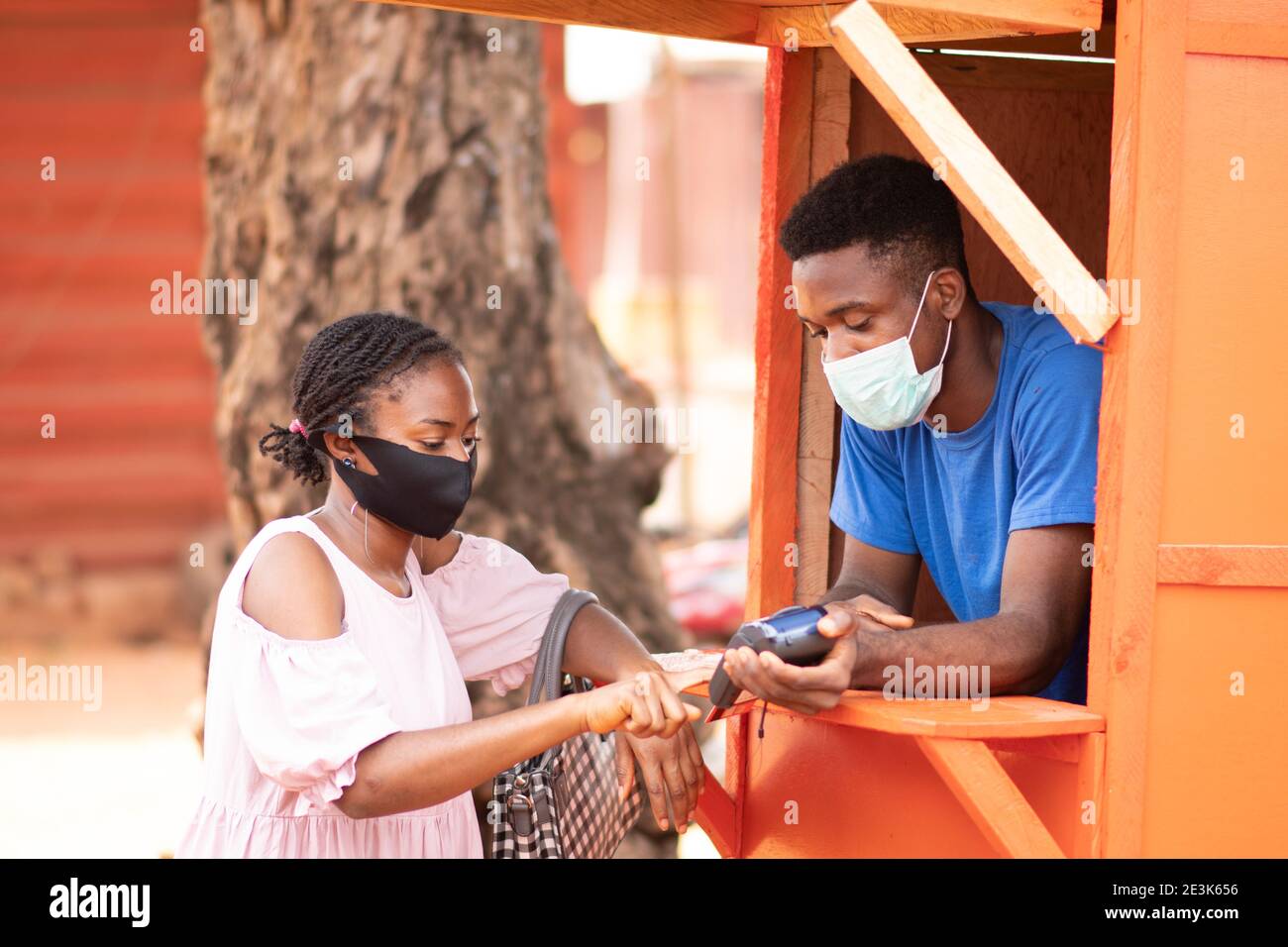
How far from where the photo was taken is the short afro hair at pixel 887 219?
3.14 meters

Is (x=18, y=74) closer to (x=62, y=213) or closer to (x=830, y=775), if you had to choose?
(x=62, y=213)

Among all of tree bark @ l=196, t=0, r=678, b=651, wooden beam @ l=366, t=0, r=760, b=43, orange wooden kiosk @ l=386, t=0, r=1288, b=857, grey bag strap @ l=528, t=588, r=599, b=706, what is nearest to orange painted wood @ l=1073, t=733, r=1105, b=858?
orange wooden kiosk @ l=386, t=0, r=1288, b=857

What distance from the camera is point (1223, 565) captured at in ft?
8.96

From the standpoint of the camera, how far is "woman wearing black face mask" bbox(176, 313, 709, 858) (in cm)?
270

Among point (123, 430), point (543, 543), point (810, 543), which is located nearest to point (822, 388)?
point (810, 543)

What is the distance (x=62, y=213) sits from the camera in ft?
36.0

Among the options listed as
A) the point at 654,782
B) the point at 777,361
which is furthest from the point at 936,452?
the point at 654,782

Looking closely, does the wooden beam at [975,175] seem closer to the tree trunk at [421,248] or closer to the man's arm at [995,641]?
the man's arm at [995,641]

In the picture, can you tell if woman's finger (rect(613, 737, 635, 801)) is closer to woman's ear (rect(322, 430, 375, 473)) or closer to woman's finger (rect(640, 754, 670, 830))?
woman's finger (rect(640, 754, 670, 830))

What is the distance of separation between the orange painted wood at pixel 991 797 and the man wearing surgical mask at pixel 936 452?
0.20 m

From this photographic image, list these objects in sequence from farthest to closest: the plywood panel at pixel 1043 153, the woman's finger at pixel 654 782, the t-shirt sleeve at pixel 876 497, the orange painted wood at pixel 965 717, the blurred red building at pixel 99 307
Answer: the blurred red building at pixel 99 307 < the plywood panel at pixel 1043 153 < the t-shirt sleeve at pixel 876 497 < the woman's finger at pixel 654 782 < the orange painted wood at pixel 965 717

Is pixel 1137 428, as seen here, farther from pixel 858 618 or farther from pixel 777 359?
pixel 777 359

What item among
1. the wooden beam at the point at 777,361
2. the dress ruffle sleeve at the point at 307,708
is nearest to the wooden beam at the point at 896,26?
the wooden beam at the point at 777,361

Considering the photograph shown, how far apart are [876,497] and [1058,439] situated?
0.64 metres
